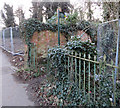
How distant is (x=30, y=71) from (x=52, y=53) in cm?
212

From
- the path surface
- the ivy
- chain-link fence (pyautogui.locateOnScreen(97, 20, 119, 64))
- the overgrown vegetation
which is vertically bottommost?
the path surface

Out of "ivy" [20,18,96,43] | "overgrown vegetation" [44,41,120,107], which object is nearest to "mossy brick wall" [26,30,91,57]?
"ivy" [20,18,96,43]

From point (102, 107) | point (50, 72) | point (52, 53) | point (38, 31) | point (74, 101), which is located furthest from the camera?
point (38, 31)

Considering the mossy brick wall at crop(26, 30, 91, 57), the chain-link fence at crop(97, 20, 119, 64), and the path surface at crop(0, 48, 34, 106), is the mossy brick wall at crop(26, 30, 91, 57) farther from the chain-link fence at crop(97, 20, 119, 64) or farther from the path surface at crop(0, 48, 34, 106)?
the chain-link fence at crop(97, 20, 119, 64)

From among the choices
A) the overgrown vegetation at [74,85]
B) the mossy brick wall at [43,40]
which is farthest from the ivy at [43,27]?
the overgrown vegetation at [74,85]

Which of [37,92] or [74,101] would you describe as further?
[37,92]

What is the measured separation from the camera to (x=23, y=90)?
359 cm

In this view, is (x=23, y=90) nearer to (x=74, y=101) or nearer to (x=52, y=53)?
(x=52, y=53)

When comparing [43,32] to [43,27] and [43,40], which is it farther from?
[43,40]

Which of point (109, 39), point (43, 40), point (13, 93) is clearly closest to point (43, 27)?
point (43, 40)

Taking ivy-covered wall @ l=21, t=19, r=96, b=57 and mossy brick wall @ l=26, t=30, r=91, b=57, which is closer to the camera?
ivy-covered wall @ l=21, t=19, r=96, b=57

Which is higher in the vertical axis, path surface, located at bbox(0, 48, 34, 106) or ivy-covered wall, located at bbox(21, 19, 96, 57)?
ivy-covered wall, located at bbox(21, 19, 96, 57)

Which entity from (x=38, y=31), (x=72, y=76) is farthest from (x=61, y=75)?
(x=38, y=31)

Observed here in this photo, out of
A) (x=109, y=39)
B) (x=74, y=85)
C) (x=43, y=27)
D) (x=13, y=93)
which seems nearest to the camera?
(x=74, y=85)
